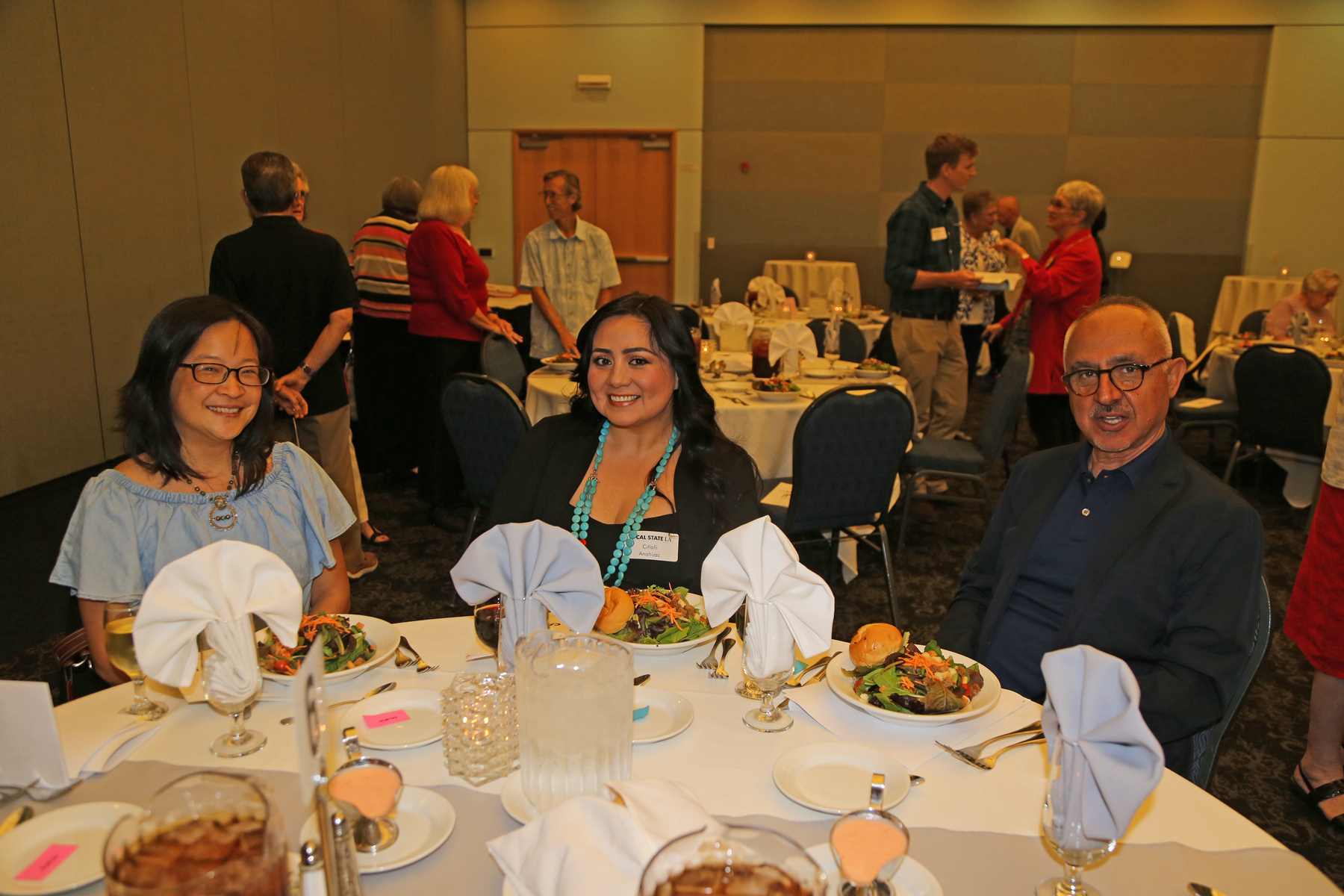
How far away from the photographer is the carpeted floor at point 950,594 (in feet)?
8.84

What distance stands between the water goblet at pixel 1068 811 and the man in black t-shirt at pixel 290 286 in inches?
121

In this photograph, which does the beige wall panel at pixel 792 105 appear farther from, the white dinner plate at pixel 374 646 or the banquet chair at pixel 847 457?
the white dinner plate at pixel 374 646

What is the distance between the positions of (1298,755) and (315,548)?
10.0ft

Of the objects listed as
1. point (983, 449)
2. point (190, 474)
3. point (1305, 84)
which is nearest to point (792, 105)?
point (1305, 84)

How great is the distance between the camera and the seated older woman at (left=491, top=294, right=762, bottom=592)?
2180 millimetres

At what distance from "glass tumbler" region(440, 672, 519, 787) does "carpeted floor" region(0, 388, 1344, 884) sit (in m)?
1.33

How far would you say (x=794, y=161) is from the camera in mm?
10984

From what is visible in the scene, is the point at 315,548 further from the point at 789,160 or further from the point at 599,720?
the point at 789,160

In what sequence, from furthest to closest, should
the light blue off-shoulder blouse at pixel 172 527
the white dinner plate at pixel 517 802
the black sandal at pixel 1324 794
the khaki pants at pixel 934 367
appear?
the khaki pants at pixel 934 367 → the black sandal at pixel 1324 794 → the light blue off-shoulder blouse at pixel 172 527 → the white dinner plate at pixel 517 802

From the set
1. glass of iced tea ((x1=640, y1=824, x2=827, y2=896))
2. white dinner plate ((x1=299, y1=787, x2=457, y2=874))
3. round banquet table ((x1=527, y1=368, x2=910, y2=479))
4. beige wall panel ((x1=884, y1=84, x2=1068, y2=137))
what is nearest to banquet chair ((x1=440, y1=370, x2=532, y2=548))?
round banquet table ((x1=527, y1=368, x2=910, y2=479))

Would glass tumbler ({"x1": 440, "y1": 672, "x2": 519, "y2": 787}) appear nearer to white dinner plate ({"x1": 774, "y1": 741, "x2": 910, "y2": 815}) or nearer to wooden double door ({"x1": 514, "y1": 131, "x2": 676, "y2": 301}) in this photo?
white dinner plate ({"x1": 774, "y1": 741, "x2": 910, "y2": 815})

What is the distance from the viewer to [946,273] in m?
5.38

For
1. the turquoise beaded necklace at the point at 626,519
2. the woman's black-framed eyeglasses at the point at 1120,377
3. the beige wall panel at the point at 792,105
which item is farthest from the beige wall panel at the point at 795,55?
the woman's black-framed eyeglasses at the point at 1120,377

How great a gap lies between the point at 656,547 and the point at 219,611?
1.06m
